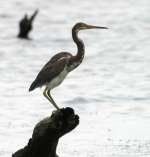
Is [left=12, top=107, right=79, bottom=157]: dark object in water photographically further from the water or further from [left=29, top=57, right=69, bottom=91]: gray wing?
the water

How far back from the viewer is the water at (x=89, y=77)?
60.9 ft

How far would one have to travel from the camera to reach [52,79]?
15.4m

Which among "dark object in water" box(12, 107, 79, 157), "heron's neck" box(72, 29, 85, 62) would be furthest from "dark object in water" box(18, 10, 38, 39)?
"dark object in water" box(12, 107, 79, 157)

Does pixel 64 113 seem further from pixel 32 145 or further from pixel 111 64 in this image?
pixel 111 64

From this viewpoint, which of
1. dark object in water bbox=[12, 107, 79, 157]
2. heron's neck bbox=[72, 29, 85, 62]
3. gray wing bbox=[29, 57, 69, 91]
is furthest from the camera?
heron's neck bbox=[72, 29, 85, 62]

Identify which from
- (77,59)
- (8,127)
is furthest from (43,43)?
(77,59)

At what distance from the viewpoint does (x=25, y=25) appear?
1112 inches

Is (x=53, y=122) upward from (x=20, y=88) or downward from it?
upward

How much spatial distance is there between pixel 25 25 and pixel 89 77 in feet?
13.0

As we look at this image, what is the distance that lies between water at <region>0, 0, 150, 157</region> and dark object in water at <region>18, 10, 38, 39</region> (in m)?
0.26

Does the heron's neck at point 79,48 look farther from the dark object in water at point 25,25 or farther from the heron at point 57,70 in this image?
the dark object in water at point 25,25

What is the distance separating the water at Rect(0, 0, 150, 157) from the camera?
18569mm

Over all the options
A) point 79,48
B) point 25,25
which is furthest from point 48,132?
point 25,25

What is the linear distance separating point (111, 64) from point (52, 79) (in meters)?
11.6
